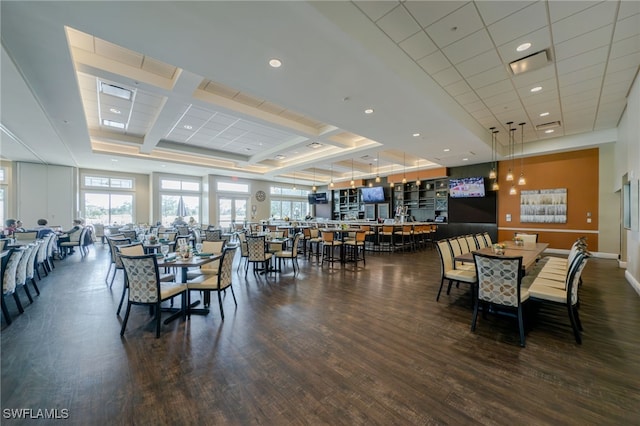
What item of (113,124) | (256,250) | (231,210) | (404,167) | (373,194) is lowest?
(256,250)

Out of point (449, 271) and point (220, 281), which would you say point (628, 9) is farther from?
point (220, 281)

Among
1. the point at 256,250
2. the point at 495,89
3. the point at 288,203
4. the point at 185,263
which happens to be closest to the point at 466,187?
the point at 495,89

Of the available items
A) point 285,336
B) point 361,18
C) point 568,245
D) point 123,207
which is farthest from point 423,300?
point 123,207

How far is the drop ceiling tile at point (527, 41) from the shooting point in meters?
3.23

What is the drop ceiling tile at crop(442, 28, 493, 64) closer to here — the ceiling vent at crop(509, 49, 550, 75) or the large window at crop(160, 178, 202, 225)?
the ceiling vent at crop(509, 49, 550, 75)

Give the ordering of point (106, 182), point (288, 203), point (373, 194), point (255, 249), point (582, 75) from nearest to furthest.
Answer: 1. point (582, 75)
2. point (255, 249)
3. point (106, 182)
4. point (373, 194)
5. point (288, 203)

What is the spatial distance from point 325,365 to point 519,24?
4.51m

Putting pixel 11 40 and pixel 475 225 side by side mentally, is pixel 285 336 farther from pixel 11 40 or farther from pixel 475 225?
pixel 475 225

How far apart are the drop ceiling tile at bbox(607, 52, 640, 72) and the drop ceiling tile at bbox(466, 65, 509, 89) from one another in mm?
1408

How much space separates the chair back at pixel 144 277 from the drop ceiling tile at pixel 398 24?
3.93 meters

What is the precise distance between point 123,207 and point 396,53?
45.9 feet

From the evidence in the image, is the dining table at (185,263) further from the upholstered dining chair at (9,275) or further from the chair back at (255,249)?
the upholstered dining chair at (9,275)

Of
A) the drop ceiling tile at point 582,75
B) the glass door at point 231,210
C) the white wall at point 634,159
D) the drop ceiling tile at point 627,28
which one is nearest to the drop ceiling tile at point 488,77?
the drop ceiling tile at point 582,75

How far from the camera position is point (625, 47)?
11.4 feet
